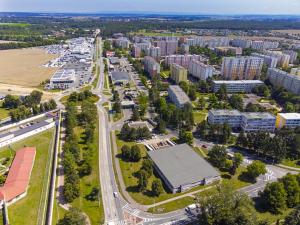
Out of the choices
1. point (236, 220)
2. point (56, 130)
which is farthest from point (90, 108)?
point (236, 220)

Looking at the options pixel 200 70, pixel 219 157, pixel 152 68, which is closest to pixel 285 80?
pixel 200 70

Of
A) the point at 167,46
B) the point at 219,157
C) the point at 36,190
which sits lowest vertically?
the point at 36,190

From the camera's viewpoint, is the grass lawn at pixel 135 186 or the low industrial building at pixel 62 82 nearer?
the grass lawn at pixel 135 186

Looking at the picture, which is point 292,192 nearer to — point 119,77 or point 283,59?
point 119,77

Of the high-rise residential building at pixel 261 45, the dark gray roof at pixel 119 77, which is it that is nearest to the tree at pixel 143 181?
the dark gray roof at pixel 119 77

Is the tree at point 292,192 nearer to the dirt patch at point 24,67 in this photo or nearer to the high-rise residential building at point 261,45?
the dirt patch at point 24,67

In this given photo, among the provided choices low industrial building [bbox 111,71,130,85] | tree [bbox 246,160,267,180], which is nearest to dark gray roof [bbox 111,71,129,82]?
low industrial building [bbox 111,71,130,85]
